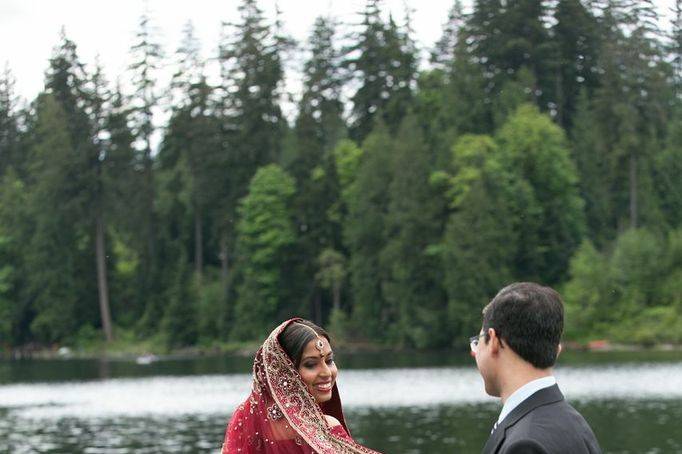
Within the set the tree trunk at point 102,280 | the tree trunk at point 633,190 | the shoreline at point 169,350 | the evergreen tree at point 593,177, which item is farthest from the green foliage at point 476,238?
the tree trunk at point 102,280

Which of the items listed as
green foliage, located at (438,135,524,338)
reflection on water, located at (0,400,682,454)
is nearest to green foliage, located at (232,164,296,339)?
green foliage, located at (438,135,524,338)

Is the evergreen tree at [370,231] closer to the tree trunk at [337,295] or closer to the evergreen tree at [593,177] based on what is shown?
the tree trunk at [337,295]

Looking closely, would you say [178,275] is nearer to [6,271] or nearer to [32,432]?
[6,271]

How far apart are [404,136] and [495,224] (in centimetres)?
800

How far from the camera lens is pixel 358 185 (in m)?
77.8

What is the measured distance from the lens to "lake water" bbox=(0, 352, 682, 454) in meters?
29.7

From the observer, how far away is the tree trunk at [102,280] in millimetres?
82312

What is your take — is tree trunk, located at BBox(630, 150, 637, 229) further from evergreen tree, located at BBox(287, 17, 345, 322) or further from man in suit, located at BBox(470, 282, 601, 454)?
man in suit, located at BBox(470, 282, 601, 454)

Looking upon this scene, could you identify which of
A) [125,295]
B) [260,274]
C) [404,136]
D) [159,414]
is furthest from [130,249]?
[159,414]

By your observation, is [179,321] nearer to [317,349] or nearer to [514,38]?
[514,38]

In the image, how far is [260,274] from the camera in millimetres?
80938

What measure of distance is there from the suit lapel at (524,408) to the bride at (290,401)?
156cm

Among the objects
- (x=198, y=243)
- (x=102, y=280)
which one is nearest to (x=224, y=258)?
(x=198, y=243)

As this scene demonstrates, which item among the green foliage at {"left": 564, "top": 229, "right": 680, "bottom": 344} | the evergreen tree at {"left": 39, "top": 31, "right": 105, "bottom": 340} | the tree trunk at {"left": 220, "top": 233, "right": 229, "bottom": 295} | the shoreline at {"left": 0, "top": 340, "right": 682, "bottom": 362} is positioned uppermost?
the evergreen tree at {"left": 39, "top": 31, "right": 105, "bottom": 340}
